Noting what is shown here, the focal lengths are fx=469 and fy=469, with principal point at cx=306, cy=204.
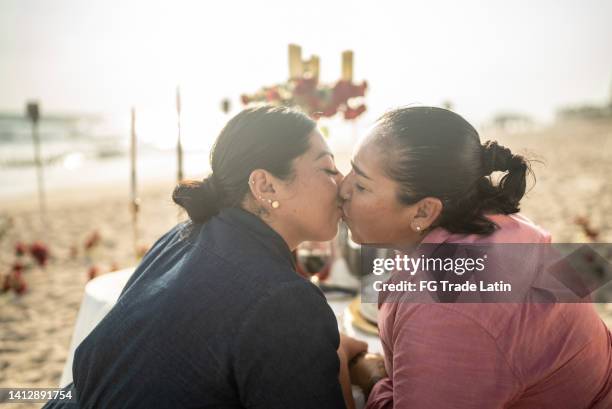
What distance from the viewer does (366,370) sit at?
1.85 m

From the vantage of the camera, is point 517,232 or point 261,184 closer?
point 517,232

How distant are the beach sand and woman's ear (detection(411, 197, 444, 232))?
40cm

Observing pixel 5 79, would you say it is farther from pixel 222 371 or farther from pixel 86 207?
pixel 222 371

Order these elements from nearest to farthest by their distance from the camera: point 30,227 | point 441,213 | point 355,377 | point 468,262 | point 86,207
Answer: point 468,262
point 441,213
point 355,377
point 30,227
point 86,207

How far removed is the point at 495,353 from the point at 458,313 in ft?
0.49

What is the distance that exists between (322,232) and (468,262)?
0.70 metres

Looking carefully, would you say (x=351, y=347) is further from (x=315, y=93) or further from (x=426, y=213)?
(x=315, y=93)

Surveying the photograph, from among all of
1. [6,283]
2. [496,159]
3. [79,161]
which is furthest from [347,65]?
[79,161]

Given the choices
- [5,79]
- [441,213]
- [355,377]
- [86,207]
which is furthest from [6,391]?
[5,79]

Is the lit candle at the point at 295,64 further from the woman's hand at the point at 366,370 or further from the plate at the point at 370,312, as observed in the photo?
the woman's hand at the point at 366,370

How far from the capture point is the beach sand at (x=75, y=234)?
173 inches

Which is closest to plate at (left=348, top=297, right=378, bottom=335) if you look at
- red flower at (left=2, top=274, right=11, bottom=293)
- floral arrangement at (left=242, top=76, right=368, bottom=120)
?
floral arrangement at (left=242, top=76, right=368, bottom=120)

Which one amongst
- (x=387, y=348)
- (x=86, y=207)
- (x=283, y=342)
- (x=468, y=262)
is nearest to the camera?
(x=283, y=342)

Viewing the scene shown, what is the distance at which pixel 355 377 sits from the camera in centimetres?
188
